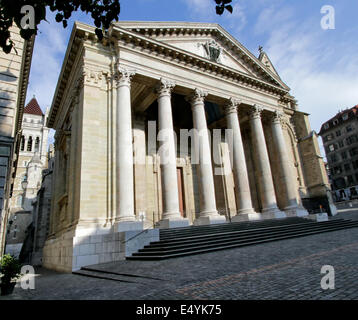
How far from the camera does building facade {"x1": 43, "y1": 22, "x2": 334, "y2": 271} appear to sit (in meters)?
13.4

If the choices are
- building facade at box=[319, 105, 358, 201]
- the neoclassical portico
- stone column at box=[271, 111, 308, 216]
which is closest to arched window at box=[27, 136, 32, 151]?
the neoclassical portico

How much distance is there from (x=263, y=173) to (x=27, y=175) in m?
59.4

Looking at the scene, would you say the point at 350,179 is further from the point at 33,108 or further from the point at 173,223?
the point at 33,108

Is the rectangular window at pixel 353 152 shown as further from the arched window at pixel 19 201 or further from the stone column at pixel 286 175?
the arched window at pixel 19 201

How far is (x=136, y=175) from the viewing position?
18.3 metres

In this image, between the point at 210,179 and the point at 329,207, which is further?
the point at 329,207

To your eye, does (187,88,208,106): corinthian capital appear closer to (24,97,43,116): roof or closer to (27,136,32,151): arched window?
(27,136,32,151): arched window

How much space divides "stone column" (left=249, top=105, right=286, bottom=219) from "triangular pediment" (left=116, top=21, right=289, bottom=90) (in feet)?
12.9

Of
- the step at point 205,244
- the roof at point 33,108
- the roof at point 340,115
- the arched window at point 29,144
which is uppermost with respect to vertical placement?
the roof at point 33,108

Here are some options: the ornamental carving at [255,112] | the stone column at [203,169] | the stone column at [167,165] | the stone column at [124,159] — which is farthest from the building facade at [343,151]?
the stone column at [124,159]

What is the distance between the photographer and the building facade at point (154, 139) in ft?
43.8
